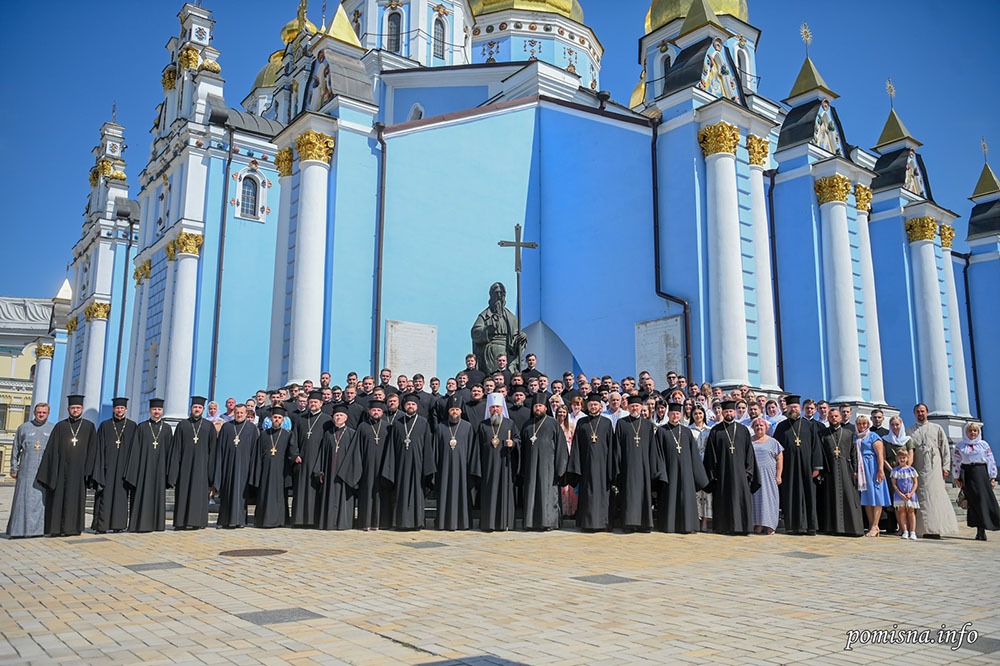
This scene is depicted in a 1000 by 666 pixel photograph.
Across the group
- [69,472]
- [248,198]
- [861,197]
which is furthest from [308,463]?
[248,198]

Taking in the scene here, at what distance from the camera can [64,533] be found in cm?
Answer: 952

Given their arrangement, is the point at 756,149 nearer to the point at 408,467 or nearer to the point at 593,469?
the point at 593,469

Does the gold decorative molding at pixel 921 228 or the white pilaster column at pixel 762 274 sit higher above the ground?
the gold decorative molding at pixel 921 228

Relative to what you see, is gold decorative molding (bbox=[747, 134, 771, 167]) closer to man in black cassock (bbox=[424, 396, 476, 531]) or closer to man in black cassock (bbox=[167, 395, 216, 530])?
man in black cassock (bbox=[424, 396, 476, 531])

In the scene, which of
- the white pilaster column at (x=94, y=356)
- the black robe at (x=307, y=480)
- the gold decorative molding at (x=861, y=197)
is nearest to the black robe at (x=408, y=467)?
the black robe at (x=307, y=480)

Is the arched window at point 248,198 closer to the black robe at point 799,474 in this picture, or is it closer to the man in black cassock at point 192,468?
the man in black cassock at point 192,468

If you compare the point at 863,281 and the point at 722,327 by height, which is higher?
the point at 863,281

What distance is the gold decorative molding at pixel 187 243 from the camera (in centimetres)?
2373

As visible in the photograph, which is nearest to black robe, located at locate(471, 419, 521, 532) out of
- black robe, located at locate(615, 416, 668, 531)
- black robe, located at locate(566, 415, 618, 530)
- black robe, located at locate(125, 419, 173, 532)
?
black robe, located at locate(566, 415, 618, 530)

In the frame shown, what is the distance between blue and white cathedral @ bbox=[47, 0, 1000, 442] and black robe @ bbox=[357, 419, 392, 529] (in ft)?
16.7

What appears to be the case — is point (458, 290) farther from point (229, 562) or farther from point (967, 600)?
point (967, 600)

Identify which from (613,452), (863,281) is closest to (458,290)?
(613,452)

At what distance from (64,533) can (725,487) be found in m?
7.77

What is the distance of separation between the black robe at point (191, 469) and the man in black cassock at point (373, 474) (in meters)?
1.98
